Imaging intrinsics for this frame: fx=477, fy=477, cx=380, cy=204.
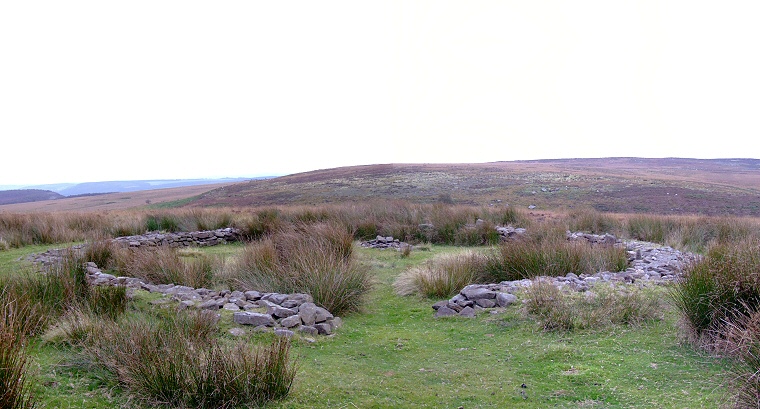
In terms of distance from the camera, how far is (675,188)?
36719 mm

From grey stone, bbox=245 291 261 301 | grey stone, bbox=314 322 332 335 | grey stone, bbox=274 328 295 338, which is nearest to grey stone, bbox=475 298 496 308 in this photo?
grey stone, bbox=314 322 332 335

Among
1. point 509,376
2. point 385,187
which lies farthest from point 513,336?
point 385,187

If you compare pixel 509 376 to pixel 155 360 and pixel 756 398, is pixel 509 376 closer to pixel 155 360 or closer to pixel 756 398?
pixel 756 398

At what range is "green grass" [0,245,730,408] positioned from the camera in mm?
3777

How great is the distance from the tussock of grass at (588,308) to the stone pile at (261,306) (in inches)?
101

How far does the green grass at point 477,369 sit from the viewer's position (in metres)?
3.78

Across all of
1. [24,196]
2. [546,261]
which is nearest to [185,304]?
[546,261]

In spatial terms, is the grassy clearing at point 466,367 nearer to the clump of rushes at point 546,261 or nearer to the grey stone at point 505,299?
the grey stone at point 505,299

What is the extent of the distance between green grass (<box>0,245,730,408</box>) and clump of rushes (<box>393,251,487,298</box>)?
1.37 m

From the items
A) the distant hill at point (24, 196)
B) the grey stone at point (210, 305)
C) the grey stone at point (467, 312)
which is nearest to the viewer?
the grey stone at point (210, 305)

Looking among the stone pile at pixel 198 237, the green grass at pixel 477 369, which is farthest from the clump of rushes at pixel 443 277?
the stone pile at pixel 198 237

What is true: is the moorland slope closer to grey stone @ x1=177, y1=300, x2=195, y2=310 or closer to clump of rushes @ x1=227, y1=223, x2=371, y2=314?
clump of rushes @ x1=227, y1=223, x2=371, y2=314

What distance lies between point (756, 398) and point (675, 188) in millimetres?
39614

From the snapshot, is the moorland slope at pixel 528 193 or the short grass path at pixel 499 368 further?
the moorland slope at pixel 528 193
